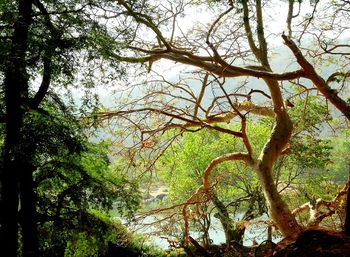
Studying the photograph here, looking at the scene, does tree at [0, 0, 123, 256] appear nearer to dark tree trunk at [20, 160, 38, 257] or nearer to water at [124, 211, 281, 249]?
dark tree trunk at [20, 160, 38, 257]

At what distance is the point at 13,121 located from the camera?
5.28 meters

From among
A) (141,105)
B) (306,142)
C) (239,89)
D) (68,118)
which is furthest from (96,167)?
(306,142)

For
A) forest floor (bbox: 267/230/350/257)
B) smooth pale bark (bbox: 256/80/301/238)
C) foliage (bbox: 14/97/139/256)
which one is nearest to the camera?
forest floor (bbox: 267/230/350/257)

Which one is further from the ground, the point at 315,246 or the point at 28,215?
the point at 28,215

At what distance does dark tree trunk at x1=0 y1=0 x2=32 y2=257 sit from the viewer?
15.5 ft

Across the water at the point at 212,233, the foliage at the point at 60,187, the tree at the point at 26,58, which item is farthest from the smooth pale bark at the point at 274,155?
the tree at the point at 26,58

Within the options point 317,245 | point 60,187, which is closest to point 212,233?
point 60,187

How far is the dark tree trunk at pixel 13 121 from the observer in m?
4.71

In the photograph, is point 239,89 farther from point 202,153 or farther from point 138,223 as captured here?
point 202,153

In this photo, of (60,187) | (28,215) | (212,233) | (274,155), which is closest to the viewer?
(28,215)

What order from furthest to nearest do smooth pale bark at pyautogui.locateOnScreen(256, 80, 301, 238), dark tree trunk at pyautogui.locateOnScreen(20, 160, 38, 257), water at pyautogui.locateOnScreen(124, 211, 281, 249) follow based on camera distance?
water at pyautogui.locateOnScreen(124, 211, 281, 249) → smooth pale bark at pyautogui.locateOnScreen(256, 80, 301, 238) → dark tree trunk at pyautogui.locateOnScreen(20, 160, 38, 257)

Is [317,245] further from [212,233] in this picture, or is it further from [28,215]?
[212,233]

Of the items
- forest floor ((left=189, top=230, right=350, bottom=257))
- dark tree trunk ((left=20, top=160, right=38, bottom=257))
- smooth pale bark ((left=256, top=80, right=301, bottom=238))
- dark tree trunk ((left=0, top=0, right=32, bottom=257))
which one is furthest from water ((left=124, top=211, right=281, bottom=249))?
forest floor ((left=189, top=230, right=350, bottom=257))

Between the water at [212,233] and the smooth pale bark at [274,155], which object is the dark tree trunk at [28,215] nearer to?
the water at [212,233]
